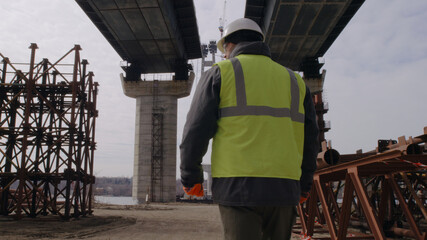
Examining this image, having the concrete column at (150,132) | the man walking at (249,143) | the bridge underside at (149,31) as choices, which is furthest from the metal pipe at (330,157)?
the concrete column at (150,132)

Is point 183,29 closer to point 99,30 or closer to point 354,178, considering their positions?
point 99,30

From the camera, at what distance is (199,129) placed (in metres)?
2.32

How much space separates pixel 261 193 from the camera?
216 centimetres

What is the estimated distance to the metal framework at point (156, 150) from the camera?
1305 inches

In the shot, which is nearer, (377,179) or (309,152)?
(309,152)

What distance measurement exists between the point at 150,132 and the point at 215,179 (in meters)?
32.2

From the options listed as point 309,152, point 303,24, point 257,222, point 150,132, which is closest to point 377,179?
point 309,152

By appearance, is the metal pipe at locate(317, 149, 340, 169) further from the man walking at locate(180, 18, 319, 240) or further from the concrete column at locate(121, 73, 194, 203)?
the concrete column at locate(121, 73, 194, 203)

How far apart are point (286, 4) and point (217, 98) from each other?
22427mm

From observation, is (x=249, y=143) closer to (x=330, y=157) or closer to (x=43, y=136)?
(x=330, y=157)

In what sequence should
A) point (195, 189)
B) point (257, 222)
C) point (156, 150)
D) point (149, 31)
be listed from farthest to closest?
point (156, 150), point (149, 31), point (195, 189), point (257, 222)

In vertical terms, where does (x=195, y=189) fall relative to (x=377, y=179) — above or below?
below

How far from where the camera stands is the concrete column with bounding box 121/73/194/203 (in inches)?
1307

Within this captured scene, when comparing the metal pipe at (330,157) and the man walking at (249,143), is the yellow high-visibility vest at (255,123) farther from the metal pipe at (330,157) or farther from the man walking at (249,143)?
the metal pipe at (330,157)
